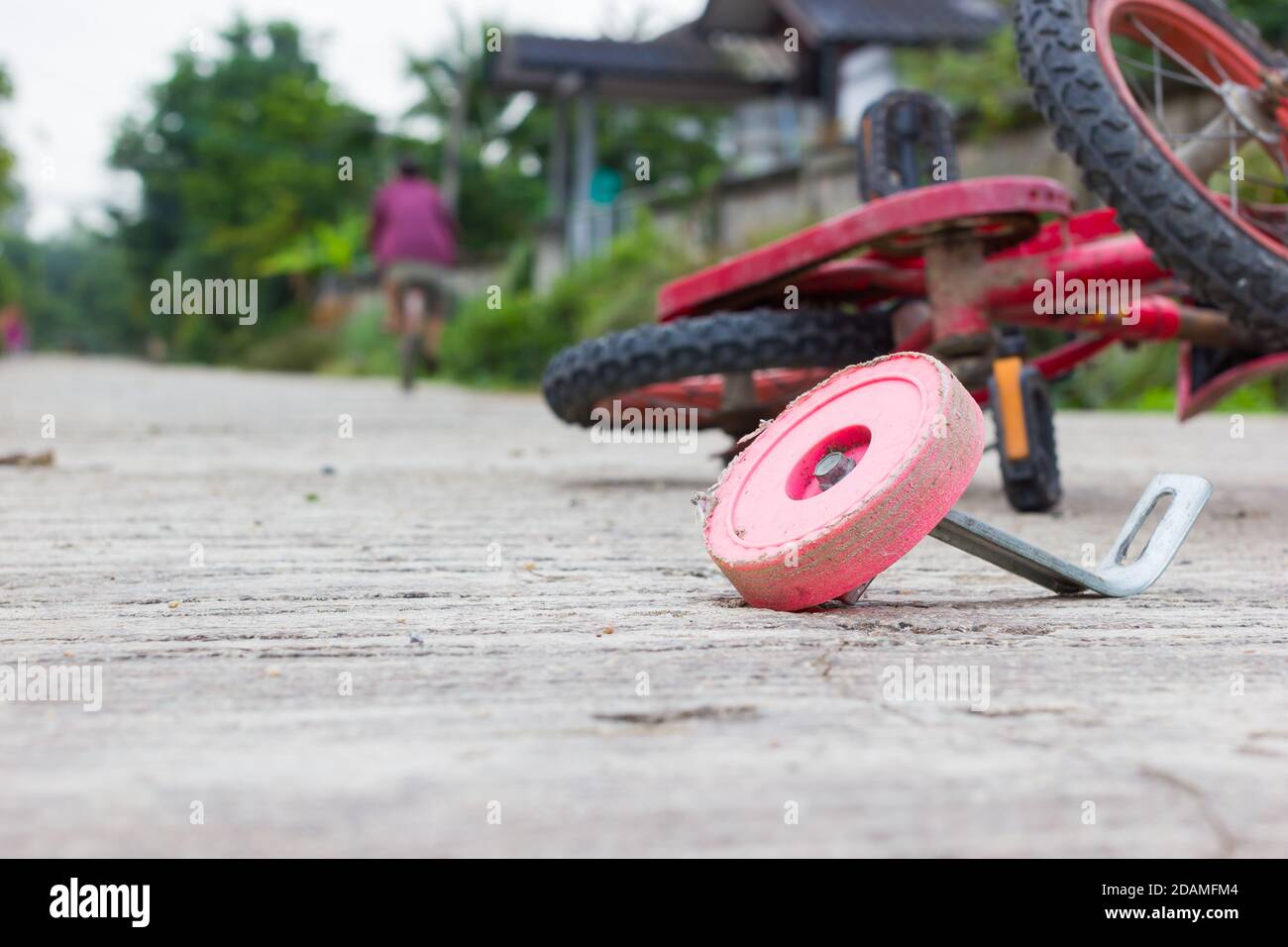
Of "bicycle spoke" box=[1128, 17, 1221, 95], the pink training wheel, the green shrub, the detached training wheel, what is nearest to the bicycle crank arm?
the detached training wheel

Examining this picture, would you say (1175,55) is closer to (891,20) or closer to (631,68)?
(891,20)

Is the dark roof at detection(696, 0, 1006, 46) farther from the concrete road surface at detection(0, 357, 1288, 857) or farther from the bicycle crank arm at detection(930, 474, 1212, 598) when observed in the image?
the bicycle crank arm at detection(930, 474, 1212, 598)

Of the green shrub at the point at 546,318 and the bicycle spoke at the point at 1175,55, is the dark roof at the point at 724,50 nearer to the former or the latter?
the green shrub at the point at 546,318

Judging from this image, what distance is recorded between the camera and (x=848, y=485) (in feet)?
7.59

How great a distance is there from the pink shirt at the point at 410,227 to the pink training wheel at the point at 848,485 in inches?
394

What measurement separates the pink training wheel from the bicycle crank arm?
0.54 ft

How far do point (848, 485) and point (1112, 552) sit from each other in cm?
70

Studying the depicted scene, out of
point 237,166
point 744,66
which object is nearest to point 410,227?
point 744,66

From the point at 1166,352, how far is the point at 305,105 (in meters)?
31.2

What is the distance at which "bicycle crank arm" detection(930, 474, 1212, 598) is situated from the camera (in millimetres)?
2447

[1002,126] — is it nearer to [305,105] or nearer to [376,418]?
[376,418]

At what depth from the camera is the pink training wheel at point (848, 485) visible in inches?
87.4

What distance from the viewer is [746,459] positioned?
2.70m
